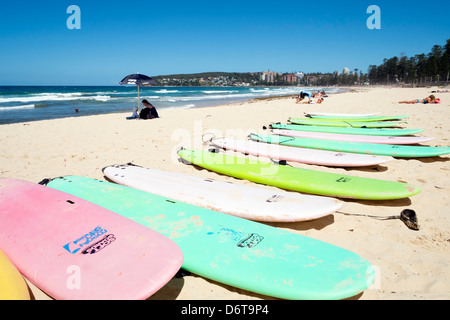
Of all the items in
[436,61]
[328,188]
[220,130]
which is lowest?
[328,188]

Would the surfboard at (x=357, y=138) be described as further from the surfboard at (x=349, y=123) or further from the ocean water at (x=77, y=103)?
the ocean water at (x=77, y=103)

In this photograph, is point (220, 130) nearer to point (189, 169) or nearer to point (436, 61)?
point (189, 169)

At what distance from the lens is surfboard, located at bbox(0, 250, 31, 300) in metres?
Result: 1.31

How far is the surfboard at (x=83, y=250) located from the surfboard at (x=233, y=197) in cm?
75

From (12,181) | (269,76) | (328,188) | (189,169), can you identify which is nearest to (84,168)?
(12,181)

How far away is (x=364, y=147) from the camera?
14.4 feet

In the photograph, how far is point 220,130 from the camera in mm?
6723

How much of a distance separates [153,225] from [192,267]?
570mm

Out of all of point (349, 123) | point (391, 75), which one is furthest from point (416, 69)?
point (349, 123)

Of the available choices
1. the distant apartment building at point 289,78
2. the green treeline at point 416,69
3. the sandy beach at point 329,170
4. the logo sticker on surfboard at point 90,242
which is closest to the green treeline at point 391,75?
the green treeline at point 416,69

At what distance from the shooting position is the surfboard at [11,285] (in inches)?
51.5
